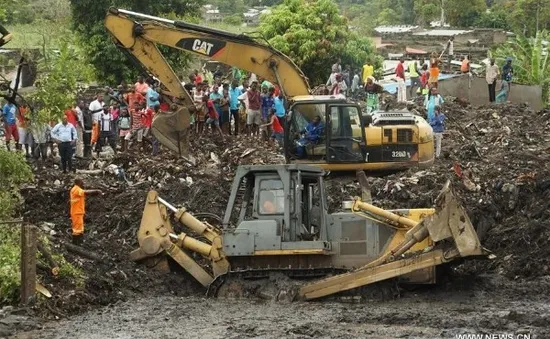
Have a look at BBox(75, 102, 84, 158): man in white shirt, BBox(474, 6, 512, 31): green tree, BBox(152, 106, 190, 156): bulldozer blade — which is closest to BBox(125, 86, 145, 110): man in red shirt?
BBox(75, 102, 84, 158): man in white shirt

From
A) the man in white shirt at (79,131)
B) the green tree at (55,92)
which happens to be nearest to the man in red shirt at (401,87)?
the man in white shirt at (79,131)

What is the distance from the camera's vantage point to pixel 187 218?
18.5m

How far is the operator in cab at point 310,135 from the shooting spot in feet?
73.8

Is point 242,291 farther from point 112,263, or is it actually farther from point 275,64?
point 275,64

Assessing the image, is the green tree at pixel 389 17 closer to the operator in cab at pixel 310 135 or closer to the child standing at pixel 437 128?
the child standing at pixel 437 128

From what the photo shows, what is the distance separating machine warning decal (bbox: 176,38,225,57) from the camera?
22391 mm

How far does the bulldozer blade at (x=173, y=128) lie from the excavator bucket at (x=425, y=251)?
6.36m

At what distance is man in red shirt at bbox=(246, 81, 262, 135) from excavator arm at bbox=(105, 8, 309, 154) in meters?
6.07

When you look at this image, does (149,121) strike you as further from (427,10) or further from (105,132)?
(427,10)

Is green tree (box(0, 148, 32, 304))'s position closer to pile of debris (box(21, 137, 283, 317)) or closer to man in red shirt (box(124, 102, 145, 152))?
pile of debris (box(21, 137, 283, 317))

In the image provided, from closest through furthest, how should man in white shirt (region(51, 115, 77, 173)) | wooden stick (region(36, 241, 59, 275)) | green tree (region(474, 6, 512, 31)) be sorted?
wooden stick (region(36, 241, 59, 275))
man in white shirt (region(51, 115, 77, 173))
green tree (region(474, 6, 512, 31))

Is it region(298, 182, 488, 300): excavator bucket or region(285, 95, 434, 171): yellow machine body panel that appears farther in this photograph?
region(285, 95, 434, 171): yellow machine body panel

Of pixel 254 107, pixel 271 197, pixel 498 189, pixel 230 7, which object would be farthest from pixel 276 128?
pixel 230 7

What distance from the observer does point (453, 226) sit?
15.9 m
